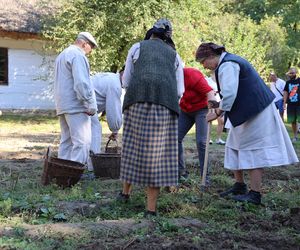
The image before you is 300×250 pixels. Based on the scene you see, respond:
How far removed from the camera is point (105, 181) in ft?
21.5

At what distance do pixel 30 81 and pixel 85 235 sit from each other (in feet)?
Answer: 52.6

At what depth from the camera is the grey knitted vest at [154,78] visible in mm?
4676

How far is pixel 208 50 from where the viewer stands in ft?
18.0

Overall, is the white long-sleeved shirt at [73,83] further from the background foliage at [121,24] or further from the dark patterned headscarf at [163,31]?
the background foliage at [121,24]

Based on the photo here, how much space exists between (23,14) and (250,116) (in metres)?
14.8

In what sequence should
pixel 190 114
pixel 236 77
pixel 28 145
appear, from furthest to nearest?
1. pixel 28 145
2. pixel 190 114
3. pixel 236 77

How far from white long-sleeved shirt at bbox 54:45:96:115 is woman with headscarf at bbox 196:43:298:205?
1469mm

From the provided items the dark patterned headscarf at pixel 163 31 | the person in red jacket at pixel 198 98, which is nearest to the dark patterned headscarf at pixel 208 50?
the dark patterned headscarf at pixel 163 31

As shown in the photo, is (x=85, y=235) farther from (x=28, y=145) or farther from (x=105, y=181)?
(x=28, y=145)

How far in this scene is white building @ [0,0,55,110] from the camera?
732 inches

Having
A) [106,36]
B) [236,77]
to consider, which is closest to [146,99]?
[236,77]

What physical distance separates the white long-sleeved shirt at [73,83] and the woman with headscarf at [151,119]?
4.68ft

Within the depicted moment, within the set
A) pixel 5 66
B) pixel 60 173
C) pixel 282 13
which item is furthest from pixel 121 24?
pixel 282 13

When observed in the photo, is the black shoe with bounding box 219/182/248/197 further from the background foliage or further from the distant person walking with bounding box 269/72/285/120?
the background foliage
